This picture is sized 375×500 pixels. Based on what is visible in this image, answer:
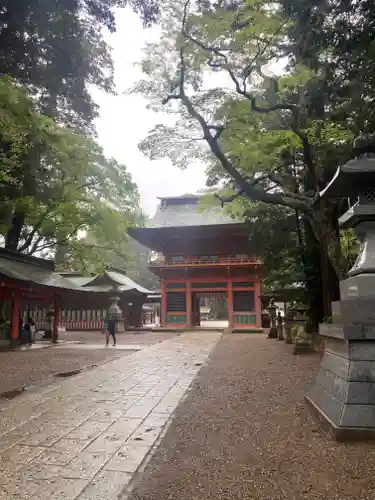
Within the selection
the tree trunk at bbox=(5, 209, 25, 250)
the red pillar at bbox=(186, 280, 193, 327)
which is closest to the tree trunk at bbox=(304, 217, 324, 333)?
the red pillar at bbox=(186, 280, 193, 327)

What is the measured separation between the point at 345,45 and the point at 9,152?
34.3 feet

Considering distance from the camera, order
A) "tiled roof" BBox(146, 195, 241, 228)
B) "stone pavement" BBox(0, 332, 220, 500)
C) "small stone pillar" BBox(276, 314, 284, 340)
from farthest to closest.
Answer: "tiled roof" BBox(146, 195, 241, 228) < "small stone pillar" BBox(276, 314, 284, 340) < "stone pavement" BBox(0, 332, 220, 500)

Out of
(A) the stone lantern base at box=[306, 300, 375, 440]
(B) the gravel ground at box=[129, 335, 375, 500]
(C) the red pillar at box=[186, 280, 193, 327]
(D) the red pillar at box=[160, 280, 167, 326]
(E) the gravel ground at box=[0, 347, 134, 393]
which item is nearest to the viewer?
(B) the gravel ground at box=[129, 335, 375, 500]

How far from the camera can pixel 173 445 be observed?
12.2ft

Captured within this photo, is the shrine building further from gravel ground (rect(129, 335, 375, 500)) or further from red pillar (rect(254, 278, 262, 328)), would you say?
gravel ground (rect(129, 335, 375, 500))

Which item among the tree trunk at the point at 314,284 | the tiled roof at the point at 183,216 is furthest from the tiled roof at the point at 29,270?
the tree trunk at the point at 314,284

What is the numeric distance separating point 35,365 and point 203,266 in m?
15.2

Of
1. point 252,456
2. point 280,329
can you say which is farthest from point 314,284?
point 252,456

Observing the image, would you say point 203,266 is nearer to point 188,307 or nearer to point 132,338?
point 188,307

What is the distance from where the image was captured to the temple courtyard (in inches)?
110

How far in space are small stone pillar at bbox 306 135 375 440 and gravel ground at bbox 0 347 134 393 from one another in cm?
542

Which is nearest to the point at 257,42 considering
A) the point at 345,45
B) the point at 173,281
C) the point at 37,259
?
the point at 345,45

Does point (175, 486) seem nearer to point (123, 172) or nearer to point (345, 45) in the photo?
point (345, 45)

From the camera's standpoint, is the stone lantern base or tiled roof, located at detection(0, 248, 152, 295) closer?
the stone lantern base
